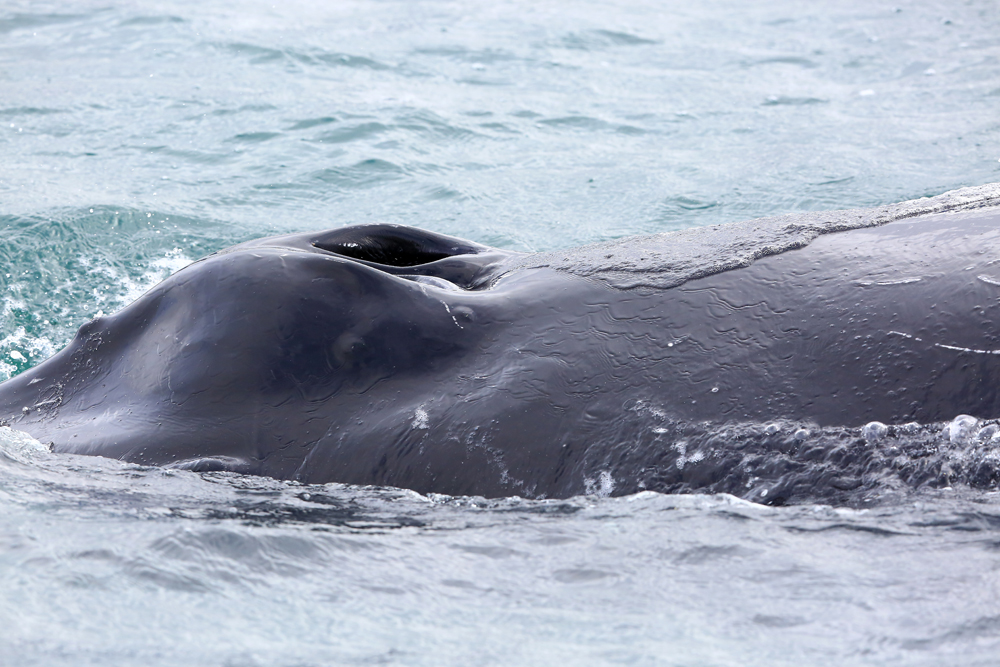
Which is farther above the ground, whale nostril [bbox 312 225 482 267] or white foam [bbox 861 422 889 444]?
whale nostril [bbox 312 225 482 267]

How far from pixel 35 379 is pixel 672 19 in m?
15.8

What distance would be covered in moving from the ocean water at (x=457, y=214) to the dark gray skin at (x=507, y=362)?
0.14 m

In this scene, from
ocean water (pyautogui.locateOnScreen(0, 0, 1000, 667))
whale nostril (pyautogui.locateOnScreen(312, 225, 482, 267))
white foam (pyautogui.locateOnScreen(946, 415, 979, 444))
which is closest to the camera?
ocean water (pyautogui.locateOnScreen(0, 0, 1000, 667))

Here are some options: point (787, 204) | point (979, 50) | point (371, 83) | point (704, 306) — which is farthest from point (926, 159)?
point (704, 306)

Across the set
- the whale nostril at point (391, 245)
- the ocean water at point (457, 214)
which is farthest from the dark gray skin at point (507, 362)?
the whale nostril at point (391, 245)

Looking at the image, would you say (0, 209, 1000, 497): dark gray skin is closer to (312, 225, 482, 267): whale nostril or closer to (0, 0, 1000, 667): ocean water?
(0, 0, 1000, 667): ocean water

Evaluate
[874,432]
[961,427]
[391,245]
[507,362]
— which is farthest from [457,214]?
[961,427]

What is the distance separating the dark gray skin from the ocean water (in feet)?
0.45

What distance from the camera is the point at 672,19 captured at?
18375 mm

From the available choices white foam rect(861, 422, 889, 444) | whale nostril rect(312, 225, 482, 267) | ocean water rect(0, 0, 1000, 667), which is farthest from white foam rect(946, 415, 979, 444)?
whale nostril rect(312, 225, 482, 267)

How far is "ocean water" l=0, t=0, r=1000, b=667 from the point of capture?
10.2ft

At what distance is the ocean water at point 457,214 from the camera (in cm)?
310

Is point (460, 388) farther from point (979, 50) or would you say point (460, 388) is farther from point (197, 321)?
point (979, 50)

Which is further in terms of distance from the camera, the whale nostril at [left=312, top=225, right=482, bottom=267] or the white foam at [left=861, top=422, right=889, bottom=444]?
the whale nostril at [left=312, top=225, right=482, bottom=267]
